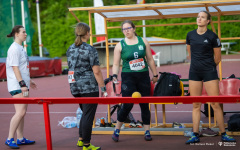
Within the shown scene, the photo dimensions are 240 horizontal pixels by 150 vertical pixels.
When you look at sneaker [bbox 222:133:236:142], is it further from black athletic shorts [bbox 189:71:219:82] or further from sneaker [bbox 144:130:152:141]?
sneaker [bbox 144:130:152:141]

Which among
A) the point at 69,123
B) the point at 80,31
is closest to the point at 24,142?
the point at 69,123

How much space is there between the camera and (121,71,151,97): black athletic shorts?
6.55 m

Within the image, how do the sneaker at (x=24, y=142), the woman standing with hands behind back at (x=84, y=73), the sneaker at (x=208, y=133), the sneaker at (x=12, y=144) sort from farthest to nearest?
the sneaker at (x=208, y=133)
the sneaker at (x=24, y=142)
the sneaker at (x=12, y=144)
the woman standing with hands behind back at (x=84, y=73)

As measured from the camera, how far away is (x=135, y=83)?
6598mm

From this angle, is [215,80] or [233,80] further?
[233,80]

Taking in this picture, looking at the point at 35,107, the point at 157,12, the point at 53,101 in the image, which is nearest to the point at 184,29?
the point at 35,107

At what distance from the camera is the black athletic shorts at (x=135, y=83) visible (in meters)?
6.55

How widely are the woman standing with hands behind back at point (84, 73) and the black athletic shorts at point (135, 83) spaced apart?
2.43 ft

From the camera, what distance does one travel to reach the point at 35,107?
11.8 m

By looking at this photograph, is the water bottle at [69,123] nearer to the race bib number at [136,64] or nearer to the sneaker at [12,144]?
the sneaker at [12,144]

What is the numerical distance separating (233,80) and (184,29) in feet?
111

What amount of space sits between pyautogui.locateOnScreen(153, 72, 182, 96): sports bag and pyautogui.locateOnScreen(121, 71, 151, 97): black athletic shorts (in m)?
0.41

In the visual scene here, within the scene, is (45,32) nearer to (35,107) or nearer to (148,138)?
(35,107)

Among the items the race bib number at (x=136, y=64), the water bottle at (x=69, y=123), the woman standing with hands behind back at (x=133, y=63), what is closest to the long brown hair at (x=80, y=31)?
the woman standing with hands behind back at (x=133, y=63)
